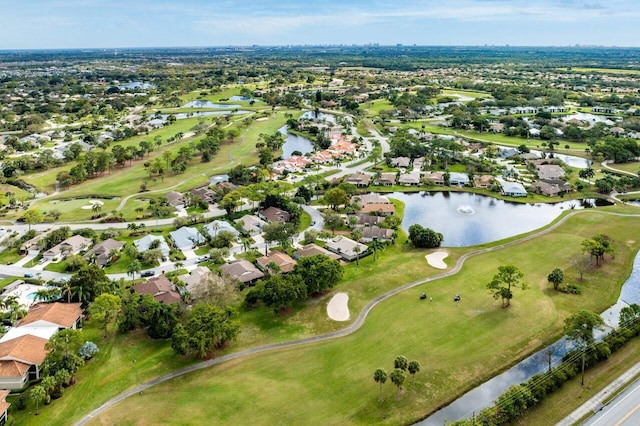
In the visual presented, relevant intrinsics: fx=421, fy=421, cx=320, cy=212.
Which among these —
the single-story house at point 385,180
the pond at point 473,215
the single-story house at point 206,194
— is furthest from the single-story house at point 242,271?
the single-story house at point 385,180

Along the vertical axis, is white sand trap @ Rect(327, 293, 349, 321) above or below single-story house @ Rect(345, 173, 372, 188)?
below

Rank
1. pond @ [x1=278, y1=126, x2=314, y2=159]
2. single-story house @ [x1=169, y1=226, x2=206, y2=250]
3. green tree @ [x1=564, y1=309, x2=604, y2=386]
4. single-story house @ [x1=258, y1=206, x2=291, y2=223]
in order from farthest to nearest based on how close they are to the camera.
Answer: pond @ [x1=278, y1=126, x2=314, y2=159] < single-story house @ [x1=258, y1=206, x2=291, y2=223] < single-story house @ [x1=169, y1=226, x2=206, y2=250] < green tree @ [x1=564, y1=309, x2=604, y2=386]

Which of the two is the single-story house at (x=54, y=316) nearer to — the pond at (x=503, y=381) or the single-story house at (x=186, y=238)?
the single-story house at (x=186, y=238)

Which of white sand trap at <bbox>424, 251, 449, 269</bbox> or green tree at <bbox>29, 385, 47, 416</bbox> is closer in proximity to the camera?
green tree at <bbox>29, 385, 47, 416</bbox>

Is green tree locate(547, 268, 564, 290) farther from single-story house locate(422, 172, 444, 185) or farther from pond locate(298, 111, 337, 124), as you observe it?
pond locate(298, 111, 337, 124)

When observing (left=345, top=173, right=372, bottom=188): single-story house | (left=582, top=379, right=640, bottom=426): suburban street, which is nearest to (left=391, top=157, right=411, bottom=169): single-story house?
(left=345, top=173, right=372, bottom=188): single-story house

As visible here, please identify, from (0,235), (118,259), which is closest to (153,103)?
(0,235)
